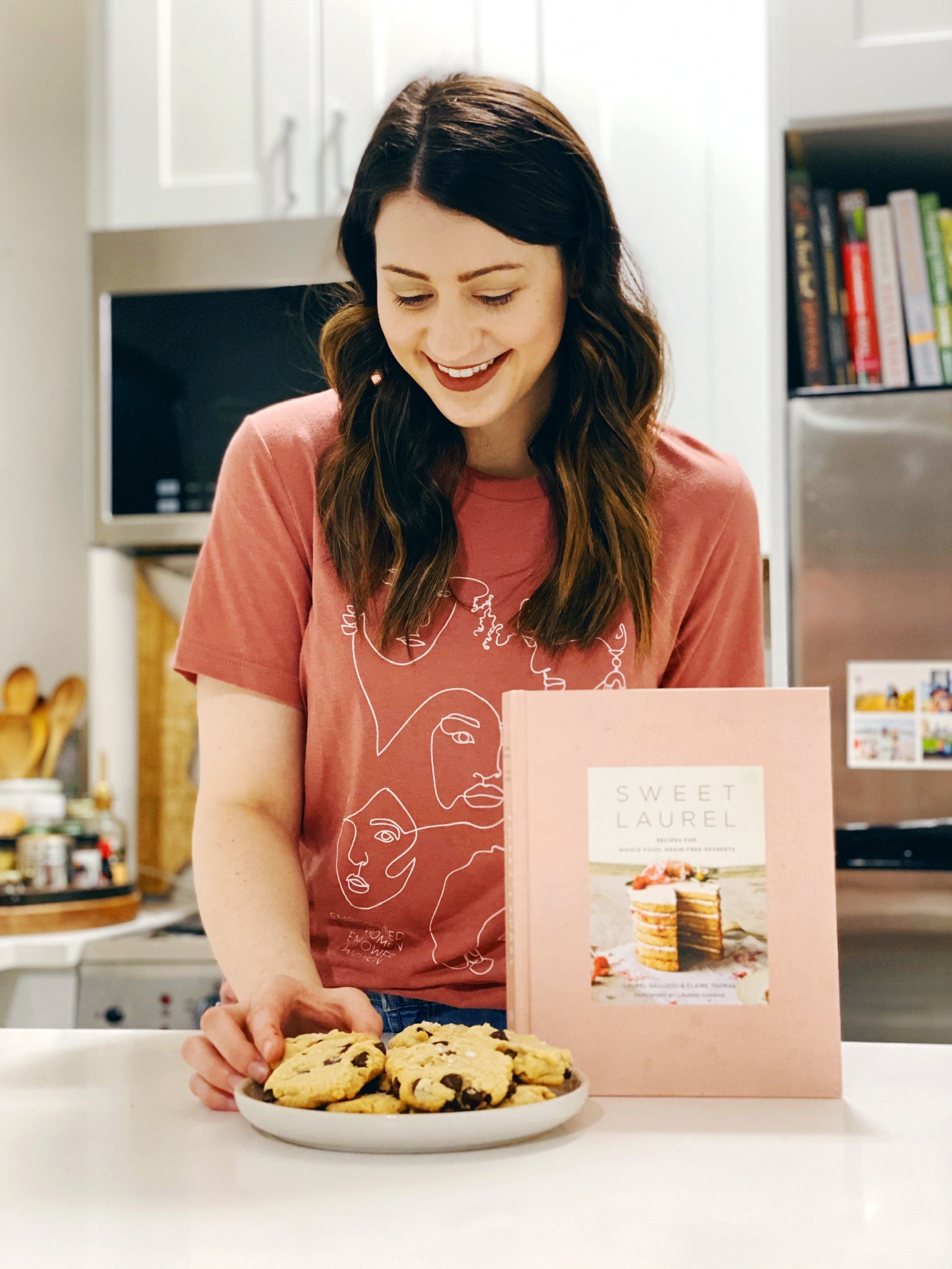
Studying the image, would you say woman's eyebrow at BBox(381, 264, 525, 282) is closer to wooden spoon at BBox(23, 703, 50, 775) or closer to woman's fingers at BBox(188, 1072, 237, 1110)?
woman's fingers at BBox(188, 1072, 237, 1110)

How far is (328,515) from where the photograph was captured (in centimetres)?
105

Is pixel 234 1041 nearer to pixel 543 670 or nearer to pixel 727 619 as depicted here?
pixel 543 670

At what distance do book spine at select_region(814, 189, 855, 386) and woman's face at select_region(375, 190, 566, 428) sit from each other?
0.94m

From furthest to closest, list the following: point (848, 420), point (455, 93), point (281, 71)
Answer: point (281, 71) < point (848, 420) < point (455, 93)

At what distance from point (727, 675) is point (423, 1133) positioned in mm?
616

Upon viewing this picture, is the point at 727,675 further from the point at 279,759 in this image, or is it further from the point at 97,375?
the point at 97,375

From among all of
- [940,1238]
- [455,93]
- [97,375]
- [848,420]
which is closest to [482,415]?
[455,93]

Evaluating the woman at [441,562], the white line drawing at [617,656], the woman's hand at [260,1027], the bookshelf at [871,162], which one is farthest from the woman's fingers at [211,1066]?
the bookshelf at [871,162]

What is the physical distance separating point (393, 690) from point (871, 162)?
136 centimetres

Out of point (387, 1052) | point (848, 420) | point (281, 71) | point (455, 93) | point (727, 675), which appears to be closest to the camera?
point (387, 1052)

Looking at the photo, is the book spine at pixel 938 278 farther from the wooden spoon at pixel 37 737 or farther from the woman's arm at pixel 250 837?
the wooden spoon at pixel 37 737

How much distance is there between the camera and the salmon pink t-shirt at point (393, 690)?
3.34 ft

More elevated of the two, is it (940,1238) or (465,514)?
(465,514)

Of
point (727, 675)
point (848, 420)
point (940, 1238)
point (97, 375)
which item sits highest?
point (97, 375)
